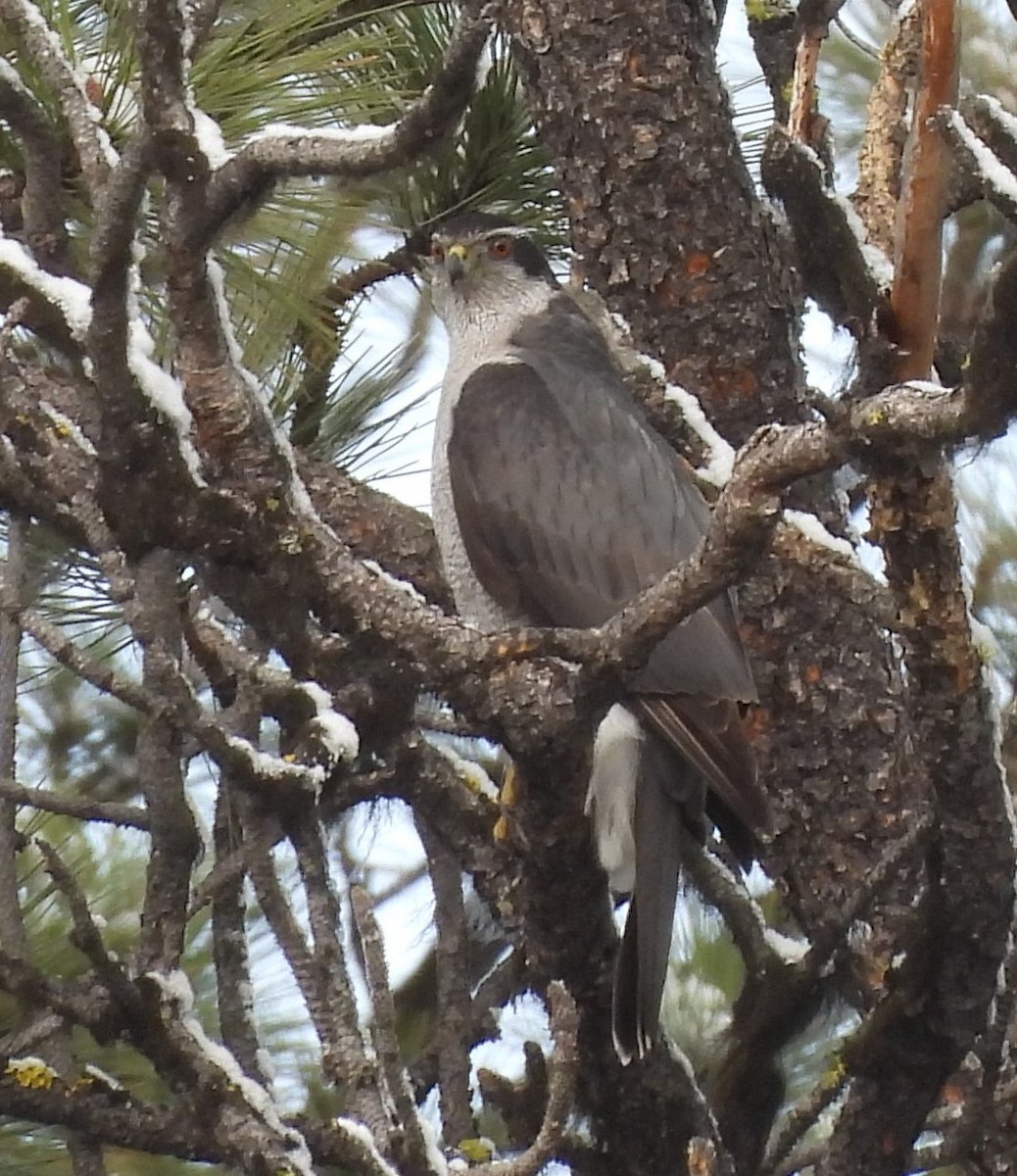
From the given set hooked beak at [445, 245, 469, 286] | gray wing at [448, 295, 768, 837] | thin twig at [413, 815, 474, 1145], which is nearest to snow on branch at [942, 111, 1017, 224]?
gray wing at [448, 295, 768, 837]

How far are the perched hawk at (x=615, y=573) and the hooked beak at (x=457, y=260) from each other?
23cm

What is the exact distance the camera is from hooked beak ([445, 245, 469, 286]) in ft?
11.9

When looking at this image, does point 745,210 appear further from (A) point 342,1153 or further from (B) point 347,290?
(A) point 342,1153

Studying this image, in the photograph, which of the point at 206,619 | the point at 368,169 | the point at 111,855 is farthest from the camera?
the point at 111,855

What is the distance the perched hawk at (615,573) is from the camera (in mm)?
2602

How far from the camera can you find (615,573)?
2945 millimetres

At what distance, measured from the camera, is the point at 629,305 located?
3494mm

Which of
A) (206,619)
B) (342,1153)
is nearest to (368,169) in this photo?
(206,619)

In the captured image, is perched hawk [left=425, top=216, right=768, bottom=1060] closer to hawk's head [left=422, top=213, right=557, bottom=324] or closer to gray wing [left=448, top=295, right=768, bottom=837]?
gray wing [left=448, top=295, right=768, bottom=837]

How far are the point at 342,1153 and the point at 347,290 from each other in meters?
2.02

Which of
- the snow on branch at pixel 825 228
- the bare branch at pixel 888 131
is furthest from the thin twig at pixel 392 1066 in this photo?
the bare branch at pixel 888 131

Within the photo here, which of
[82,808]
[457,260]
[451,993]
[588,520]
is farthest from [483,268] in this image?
[82,808]

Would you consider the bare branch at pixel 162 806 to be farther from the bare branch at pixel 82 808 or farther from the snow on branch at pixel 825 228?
the snow on branch at pixel 825 228

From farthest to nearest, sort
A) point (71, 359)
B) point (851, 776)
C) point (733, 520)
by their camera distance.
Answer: point (851, 776) < point (71, 359) < point (733, 520)
